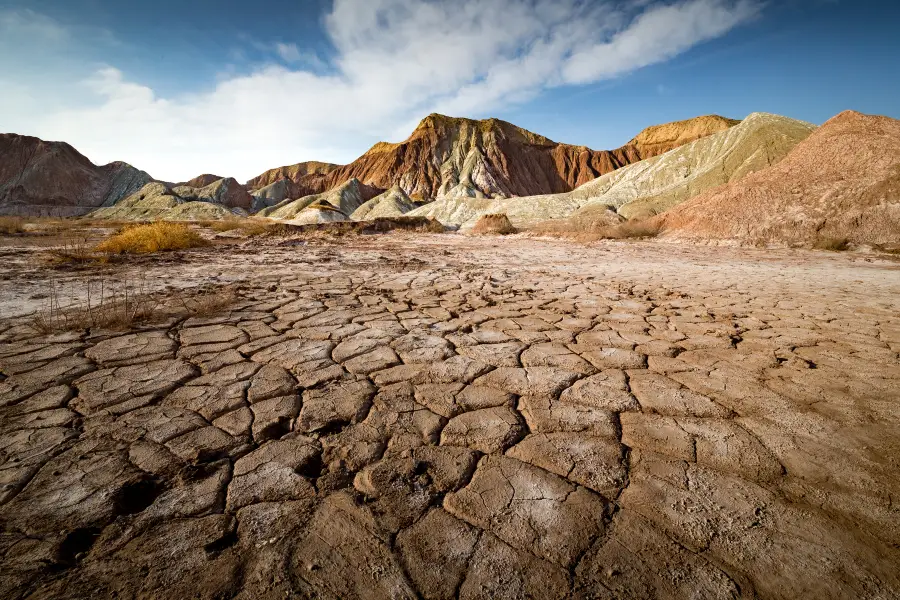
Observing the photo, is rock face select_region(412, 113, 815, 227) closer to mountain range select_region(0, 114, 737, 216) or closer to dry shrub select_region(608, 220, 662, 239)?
dry shrub select_region(608, 220, 662, 239)

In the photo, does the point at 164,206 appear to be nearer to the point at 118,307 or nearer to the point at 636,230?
the point at 636,230

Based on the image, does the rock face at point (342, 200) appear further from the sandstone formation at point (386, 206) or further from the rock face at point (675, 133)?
the rock face at point (675, 133)

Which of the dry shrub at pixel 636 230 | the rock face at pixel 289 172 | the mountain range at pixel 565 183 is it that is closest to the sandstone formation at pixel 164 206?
the mountain range at pixel 565 183

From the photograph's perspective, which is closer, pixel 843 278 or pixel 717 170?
pixel 843 278

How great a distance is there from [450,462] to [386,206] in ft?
149

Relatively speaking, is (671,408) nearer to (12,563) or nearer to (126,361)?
(12,563)

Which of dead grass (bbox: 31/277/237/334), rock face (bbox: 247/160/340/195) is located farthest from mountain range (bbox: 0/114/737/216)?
dead grass (bbox: 31/277/237/334)

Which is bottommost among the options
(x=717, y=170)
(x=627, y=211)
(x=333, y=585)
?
(x=333, y=585)

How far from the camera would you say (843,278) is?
17.0 feet

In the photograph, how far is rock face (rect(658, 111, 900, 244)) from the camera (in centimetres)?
891

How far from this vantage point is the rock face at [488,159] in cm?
5594

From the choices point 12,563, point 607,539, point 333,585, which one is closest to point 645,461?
point 607,539

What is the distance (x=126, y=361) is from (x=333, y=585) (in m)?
2.09

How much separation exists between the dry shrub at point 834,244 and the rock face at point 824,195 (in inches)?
5.4
